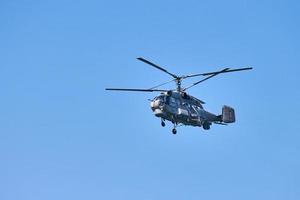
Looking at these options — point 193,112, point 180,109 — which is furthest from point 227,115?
point 180,109

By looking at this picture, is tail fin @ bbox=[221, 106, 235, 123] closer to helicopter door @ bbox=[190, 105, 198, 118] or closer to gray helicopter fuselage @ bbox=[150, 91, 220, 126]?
gray helicopter fuselage @ bbox=[150, 91, 220, 126]

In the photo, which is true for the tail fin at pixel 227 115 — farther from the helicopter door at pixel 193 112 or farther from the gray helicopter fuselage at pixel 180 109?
the helicopter door at pixel 193 112

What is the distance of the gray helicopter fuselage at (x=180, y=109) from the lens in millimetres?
59219

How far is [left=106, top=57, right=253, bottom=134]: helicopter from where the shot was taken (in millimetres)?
59062

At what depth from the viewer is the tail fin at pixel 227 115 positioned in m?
65.9

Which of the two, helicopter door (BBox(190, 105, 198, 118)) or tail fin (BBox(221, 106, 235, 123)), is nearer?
helicopter door (BBox(190, 105, 198, 118))

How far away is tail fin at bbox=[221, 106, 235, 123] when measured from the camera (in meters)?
65.9

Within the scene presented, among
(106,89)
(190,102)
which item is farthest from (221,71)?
(106,89)

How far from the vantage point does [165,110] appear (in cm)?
5916

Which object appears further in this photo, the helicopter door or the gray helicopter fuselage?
the helicopter door

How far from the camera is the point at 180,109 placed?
60844 mm

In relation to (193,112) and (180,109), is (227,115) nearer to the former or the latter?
(193,112)

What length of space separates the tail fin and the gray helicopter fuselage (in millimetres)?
1565

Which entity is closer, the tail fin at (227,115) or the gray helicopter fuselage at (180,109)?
the gray helicopter fuselage at (180,109)
